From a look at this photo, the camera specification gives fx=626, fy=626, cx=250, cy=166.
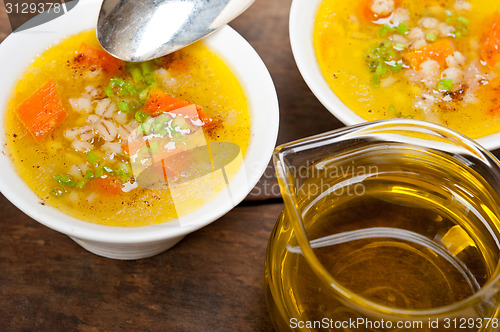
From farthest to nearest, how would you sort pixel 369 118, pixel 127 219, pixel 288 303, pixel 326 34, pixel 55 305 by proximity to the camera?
pixel 326 34 < pixel 369 118 < pixel 55 305 < pixel 127 219 < pixel 288 303

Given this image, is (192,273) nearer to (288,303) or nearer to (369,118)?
(288,303)

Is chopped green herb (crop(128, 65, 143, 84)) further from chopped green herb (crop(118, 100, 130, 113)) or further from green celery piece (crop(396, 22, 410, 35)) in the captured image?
green celery piece (crop(396, 22, 410, 35))

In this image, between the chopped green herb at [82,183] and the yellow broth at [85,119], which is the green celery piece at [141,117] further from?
the chopped green herb at [82,183]

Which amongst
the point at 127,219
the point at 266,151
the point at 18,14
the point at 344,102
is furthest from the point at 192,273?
the point at 18,14

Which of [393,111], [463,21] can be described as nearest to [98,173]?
[393,111]

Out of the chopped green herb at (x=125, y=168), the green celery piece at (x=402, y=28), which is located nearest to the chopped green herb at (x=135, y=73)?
the chopped green herb at (x=125, y=168)

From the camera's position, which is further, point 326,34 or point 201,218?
point 326,34

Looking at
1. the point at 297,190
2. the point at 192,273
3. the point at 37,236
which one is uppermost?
the point at 297,190

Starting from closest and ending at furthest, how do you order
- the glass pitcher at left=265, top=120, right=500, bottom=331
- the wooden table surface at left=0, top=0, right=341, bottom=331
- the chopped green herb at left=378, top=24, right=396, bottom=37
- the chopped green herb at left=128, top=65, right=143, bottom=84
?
the glass pitcher at left=265, top=120, right=500, bottom=331 < the wooden table surface at left=0, top=0, right=341, bottom=331 < the chopped green herb at left=128, top=65, right=143, bottom=84 < the chopped green herb at left=378, top=24, right=396, bottom=37

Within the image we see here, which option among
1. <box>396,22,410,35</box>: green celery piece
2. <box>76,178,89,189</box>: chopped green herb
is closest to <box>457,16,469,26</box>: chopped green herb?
<box>396,22,410,35</box>: green celery piece
